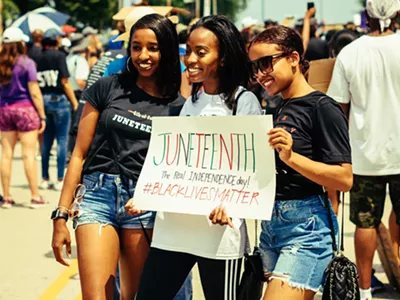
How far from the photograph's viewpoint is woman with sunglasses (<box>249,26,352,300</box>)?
11.9 feet

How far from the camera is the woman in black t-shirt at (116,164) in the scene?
4195mm

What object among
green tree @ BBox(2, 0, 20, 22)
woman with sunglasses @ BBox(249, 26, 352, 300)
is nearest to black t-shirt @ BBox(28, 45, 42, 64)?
woman with sunglasses @ BBox(249, 26, 352, 300)

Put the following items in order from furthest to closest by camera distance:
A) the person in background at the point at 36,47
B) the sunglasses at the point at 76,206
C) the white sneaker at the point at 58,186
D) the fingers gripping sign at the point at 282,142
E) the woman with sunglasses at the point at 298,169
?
the white sneaker at the point at 58,186 → the person in background at the point at 36,47 → the sunglasses at the point at 76,206 → the woman with sunglasses at the point at 298,169 → the fingers gripping sign at the point at 282,142

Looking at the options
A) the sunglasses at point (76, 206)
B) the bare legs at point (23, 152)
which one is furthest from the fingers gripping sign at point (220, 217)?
the bare legs at point (23, 152)

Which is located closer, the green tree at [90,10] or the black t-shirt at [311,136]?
the black t-shirt at [311,136]

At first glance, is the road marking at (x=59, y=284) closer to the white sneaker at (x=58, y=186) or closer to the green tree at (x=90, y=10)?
the white sneaker at (x=58, y=186)

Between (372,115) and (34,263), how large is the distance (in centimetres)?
354

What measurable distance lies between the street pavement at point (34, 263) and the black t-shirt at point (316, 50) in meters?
2.13

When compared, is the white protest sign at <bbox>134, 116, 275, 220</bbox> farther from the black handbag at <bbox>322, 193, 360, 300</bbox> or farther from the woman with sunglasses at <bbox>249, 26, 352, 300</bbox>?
the black handbag at <bbox>322, 193, 360, 300</bbox>

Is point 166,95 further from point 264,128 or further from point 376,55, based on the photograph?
point 376,55

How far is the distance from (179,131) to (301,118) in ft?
1.98

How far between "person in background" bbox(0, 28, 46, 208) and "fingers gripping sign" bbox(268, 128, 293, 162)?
23.5 ft

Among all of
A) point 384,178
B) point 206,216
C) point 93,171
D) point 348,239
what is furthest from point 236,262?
point 348,239

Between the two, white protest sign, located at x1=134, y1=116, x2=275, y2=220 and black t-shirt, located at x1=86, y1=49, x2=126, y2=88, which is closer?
white protest sign, located at x1=134, y1=116, x2=275, y2=220
